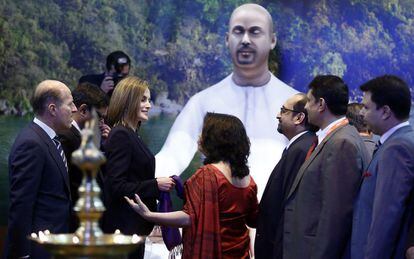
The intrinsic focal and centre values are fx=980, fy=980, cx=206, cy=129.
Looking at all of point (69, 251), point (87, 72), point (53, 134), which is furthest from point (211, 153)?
point (87, 72)

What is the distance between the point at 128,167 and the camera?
596cm

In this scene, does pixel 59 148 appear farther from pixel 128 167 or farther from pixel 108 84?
pixel 108 84

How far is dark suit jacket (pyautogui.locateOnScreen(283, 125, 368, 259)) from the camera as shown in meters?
5.46

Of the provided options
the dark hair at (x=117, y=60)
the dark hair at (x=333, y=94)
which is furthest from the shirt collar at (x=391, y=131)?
the dark hair at (x=117, y=60)

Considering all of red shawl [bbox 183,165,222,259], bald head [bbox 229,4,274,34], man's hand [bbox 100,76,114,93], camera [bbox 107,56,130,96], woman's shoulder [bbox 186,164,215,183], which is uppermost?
bald head [bbox 229,4,274,34]

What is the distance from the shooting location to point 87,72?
9438 mm

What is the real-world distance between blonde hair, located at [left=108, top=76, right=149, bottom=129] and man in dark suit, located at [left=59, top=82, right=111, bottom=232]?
16 centimetres

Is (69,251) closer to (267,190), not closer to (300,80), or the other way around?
(267,190)

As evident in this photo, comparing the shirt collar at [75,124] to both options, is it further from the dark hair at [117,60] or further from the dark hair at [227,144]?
the dark hair at [117,60]

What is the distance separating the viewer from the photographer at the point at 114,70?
8966 mm

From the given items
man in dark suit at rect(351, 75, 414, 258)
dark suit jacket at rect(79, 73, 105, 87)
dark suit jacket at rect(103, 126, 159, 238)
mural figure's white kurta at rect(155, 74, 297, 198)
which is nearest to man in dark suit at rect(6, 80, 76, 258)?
dark suit jacket at rect(103, 126, 159, 238)

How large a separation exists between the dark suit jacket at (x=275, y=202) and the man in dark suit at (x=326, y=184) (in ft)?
0.66

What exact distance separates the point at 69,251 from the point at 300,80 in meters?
6.73

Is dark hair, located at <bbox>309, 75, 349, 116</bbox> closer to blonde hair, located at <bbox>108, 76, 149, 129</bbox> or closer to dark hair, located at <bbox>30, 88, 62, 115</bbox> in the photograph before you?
blonde hair, located at <bbox>108, 76, 149, 129</bbox>
